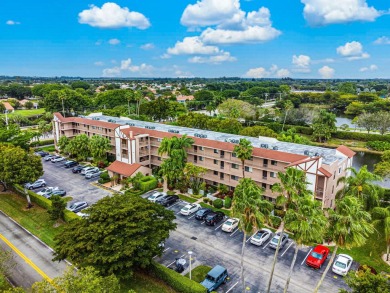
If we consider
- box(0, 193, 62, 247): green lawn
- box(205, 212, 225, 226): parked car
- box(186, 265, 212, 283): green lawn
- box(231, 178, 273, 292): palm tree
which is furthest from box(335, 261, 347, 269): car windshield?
box(0, 193, 62, 247): green lawn

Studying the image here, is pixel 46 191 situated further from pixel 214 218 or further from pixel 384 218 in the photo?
pixel 384 218

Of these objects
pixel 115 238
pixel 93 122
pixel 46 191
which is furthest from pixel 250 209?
pixel 93 122

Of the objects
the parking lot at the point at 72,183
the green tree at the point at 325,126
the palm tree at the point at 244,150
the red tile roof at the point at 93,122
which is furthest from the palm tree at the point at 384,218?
the green tree at the point at 325,126

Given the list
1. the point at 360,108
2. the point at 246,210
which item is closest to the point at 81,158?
the point at 246,210

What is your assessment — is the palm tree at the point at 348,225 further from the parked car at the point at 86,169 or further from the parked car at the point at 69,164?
the parked car at the point at 69,164

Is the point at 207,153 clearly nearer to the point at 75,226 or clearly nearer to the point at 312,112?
the point at 75,226

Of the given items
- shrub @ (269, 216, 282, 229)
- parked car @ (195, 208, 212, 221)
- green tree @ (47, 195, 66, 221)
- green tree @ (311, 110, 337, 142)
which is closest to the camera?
shrub @ (269, 216, 282, 229)

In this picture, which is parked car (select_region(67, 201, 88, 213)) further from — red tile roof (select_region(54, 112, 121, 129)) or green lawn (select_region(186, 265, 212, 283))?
red tile roof (select_region(54, 112, 121, 129))

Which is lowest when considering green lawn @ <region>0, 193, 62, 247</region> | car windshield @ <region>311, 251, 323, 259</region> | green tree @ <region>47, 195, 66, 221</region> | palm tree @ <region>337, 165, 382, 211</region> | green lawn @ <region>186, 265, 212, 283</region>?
green lawn @ <region>186, 265, 212, 283</region>
